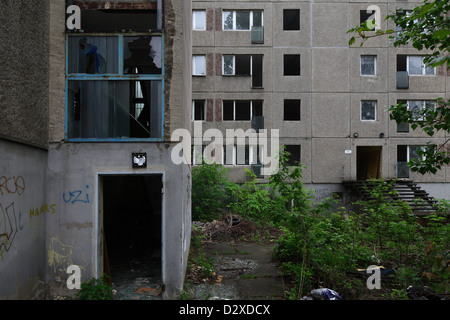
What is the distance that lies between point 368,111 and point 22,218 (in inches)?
688

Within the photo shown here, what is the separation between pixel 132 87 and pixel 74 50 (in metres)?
1.37

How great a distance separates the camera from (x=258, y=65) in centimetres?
1714

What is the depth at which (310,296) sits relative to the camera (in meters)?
5.61

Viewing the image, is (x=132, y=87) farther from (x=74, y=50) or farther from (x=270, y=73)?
(x=270, y=73)

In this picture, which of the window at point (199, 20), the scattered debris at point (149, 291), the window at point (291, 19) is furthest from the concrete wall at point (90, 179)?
the window at point (291, 19)

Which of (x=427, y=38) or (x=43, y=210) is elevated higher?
(x=427, y=38)

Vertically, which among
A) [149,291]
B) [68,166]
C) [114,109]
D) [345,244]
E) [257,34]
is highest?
[257,34]

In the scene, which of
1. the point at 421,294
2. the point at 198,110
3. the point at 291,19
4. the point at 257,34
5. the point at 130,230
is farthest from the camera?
the point at 291,19

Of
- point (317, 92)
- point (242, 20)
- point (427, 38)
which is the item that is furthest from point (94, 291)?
point (242, 20)

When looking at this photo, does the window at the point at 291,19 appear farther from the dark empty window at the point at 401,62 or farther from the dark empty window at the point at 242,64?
the dark empty window at the point at 401,62

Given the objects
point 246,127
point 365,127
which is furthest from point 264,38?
point 365,127

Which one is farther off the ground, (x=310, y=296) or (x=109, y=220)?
(x=109, y=220)

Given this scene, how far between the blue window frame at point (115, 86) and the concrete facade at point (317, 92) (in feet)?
35.5

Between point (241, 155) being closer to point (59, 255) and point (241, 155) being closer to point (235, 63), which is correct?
point (235, 63)
